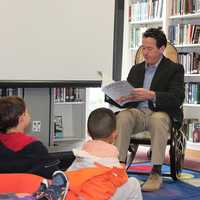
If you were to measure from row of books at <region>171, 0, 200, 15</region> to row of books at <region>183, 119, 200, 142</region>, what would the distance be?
1.25 meters

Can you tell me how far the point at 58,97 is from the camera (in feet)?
14.3

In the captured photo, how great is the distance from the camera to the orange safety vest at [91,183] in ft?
4.88

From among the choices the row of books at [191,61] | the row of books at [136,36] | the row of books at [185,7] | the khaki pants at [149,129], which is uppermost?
the row of books at [185,7]

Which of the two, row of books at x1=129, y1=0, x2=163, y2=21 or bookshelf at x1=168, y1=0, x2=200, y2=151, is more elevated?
row of books at x1=129, y1=0, x2=163, y2=21

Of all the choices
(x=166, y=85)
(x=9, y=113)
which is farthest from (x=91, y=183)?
(x=166, y=85)

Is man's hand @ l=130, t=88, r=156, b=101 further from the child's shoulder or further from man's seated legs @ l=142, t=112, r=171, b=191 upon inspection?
the child's shoulder

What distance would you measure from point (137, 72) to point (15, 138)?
167cm

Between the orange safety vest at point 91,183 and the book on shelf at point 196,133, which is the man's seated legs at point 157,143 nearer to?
the orange safety vest at point 91,183

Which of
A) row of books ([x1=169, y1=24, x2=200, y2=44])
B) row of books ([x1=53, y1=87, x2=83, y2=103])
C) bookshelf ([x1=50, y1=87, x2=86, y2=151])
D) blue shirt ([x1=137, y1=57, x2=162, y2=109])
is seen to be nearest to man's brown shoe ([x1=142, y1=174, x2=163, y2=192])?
blue shirt ([x1=137, y1=57, x2=162, y2=109])

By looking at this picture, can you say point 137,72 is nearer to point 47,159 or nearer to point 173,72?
point 173,72

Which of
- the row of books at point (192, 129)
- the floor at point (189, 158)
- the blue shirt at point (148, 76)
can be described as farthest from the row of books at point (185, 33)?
the blue shirt at point (148, 76)

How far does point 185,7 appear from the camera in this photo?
5.10 m

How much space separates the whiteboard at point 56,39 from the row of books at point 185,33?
1.70 meters

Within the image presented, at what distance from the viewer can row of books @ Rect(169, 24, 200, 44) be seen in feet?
16.5
